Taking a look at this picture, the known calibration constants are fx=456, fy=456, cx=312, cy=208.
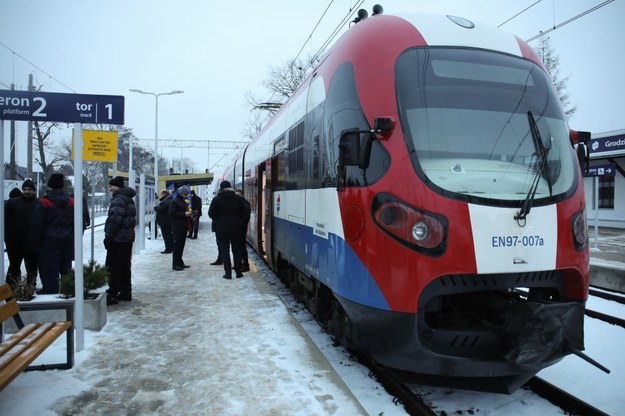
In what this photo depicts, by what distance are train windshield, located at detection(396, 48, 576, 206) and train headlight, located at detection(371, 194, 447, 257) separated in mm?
245

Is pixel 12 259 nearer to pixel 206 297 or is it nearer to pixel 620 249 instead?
pixel 206 297

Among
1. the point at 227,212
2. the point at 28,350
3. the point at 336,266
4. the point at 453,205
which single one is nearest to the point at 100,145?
the point at 227,212

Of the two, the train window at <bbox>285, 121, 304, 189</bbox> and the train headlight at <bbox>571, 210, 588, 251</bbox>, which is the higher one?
the train window at <bbox>285, 121, 304, 189</bbox>

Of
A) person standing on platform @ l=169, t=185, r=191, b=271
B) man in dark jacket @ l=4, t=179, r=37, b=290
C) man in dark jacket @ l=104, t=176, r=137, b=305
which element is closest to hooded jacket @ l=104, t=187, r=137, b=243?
man in dark jacket @ l=104, t=176, r=137, b=305

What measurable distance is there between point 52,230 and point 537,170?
604 cm

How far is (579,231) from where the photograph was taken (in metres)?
3.85

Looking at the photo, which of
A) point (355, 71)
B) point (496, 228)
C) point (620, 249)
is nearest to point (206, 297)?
point (355, 71)

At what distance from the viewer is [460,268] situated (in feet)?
11.3

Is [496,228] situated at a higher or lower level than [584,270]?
higher

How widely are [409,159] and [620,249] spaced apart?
45.3 ft

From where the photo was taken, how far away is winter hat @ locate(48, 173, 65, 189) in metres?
6.38

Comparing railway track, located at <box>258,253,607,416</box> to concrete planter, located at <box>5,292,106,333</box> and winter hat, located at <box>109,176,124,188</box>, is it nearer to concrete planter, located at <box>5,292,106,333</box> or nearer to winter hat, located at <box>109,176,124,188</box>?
concrete planter, located at <box>5,292,106,333</box>

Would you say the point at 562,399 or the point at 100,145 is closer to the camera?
the point at 562,399

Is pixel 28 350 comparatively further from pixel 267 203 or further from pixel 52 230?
pixel 267 203
